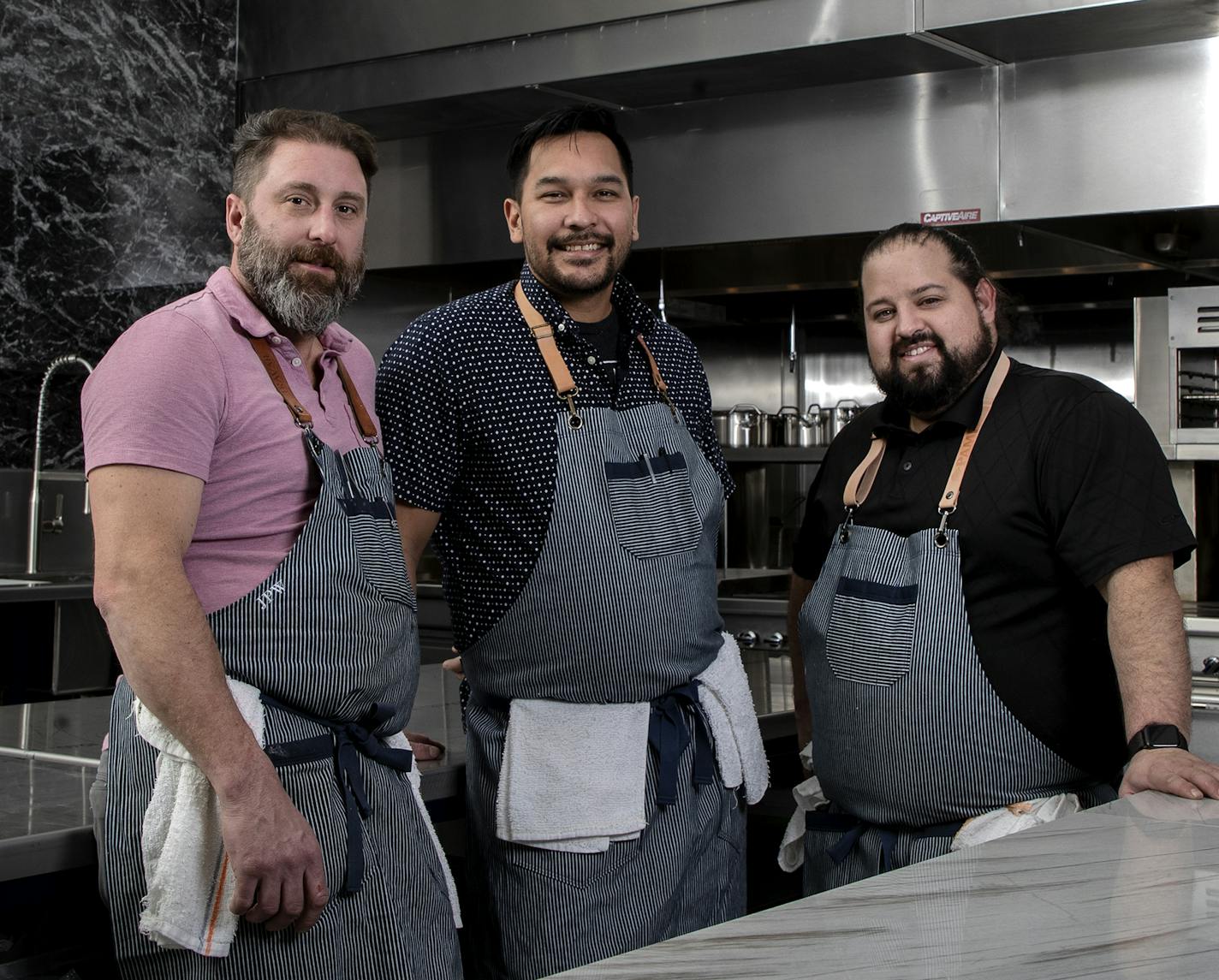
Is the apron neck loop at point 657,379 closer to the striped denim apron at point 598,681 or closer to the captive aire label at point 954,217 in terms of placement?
the striped denim apron at point 598,681

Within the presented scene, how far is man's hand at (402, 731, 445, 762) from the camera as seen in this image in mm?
1832

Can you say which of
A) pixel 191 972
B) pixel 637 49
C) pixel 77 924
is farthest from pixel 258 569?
pixel 637 49

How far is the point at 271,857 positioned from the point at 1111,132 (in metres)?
2.55

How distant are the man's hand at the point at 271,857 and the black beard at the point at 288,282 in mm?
509

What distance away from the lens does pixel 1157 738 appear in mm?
1521

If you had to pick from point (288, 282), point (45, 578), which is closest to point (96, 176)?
point (45, 578)

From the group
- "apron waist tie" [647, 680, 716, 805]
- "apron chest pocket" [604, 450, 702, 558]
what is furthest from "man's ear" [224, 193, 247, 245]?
"apron waist tie" [647, 680, 716, 805]

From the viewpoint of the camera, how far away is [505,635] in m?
1.77

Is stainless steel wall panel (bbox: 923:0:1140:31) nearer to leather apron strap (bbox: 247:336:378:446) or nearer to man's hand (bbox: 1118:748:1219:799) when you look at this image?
man's hand (bbox: 1118:748:1219:799)

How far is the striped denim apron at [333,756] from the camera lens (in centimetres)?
135

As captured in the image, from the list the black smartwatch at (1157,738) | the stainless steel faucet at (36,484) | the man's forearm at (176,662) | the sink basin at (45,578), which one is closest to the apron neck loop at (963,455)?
the black smartwatch at (1157,738)

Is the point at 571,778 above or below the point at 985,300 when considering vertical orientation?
below

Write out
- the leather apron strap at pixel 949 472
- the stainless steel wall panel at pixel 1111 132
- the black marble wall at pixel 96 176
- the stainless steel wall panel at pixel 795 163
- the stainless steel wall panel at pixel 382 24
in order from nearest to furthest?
the leather apron strap at pixel 949 472
the stainless steel wall panel at pixel 1111 132
the stainless steel wall panel at pixel 795 163
the stainless steel wall panel at pixel 382 24
the black marble wall at pixel 96 176

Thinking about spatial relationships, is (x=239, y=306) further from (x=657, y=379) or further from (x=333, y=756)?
(x=657, y=379)
